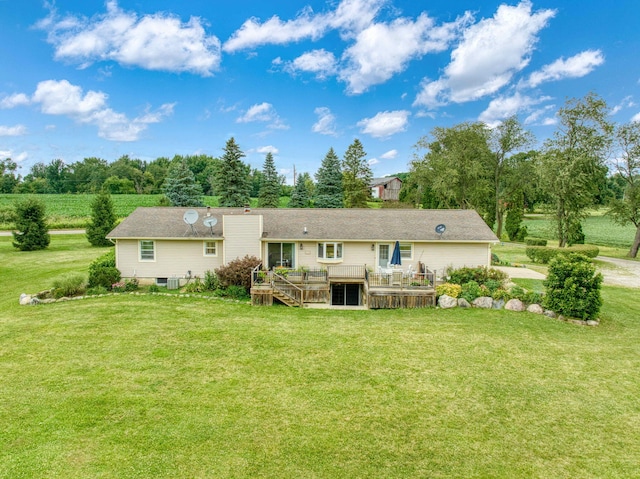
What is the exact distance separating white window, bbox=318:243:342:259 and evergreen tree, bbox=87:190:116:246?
24.0 meters

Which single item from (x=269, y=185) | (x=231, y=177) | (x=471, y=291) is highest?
(x=231, y=177)

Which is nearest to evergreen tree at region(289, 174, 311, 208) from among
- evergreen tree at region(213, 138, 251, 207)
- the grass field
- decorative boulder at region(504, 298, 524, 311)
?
evergreen tree at region(213, 138, 251, 207)

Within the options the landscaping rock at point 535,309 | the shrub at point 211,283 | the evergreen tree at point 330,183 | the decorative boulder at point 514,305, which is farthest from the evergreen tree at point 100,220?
the landscaping rock at point 535,309

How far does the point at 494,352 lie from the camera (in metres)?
11.5

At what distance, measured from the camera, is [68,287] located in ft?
55.3

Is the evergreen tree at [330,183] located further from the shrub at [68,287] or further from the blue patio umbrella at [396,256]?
the shrub at [68,287]

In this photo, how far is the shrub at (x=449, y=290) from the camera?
53.7 ft

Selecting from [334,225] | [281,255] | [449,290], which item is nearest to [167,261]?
[281,255]

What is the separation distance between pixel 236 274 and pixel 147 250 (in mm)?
5294

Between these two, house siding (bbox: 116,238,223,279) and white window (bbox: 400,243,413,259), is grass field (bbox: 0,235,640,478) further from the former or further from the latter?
white window (bbox: 400,243,413,259)

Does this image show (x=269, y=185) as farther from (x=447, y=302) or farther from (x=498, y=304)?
(x=498, y=304)

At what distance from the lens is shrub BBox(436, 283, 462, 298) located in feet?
53.7

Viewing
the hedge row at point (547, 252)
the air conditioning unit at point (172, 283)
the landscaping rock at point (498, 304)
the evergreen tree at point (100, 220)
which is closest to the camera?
the landscaping rock at point (498, 304)

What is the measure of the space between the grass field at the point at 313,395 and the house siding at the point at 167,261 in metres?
4.03
